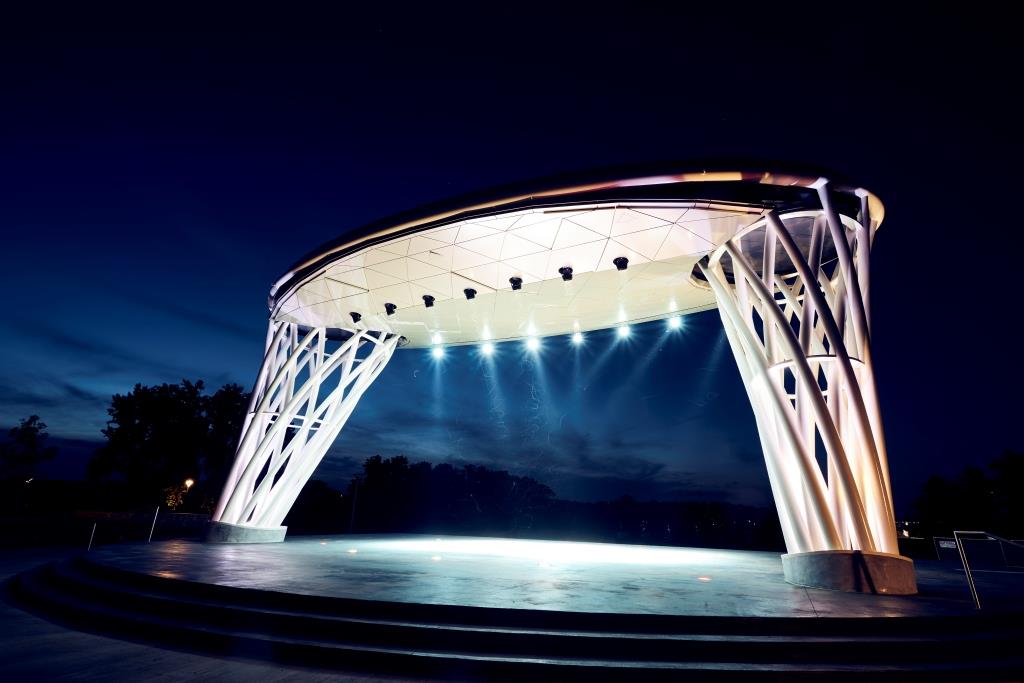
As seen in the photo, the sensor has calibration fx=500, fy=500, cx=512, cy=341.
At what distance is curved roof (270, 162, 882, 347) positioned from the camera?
11.7 meters

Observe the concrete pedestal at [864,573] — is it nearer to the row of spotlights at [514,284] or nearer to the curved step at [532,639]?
the curved step at [532,639]

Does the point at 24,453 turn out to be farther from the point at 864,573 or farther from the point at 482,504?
the point at 864,573

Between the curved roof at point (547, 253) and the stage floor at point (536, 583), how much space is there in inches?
320

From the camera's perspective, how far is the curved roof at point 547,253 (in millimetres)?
11672

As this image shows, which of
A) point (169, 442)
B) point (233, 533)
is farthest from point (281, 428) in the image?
point (169, 442)

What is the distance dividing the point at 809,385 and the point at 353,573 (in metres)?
9.66

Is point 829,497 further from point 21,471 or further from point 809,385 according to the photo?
point 21,471

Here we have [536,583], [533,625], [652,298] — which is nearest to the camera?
[533,625]

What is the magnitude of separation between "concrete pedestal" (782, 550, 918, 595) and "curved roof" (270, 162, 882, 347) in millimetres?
7317

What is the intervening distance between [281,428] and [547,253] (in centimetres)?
1101

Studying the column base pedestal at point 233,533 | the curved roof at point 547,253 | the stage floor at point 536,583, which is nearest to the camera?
the stage floor at point 536,583

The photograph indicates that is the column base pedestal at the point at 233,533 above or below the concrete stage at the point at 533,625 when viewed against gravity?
above

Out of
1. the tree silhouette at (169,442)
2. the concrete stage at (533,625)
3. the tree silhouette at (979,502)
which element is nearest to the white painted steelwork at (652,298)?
the concrete stage at (533,625)

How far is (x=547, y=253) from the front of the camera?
15.0 metres
